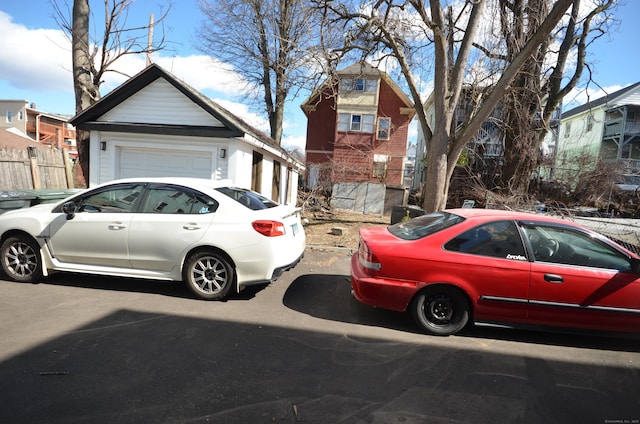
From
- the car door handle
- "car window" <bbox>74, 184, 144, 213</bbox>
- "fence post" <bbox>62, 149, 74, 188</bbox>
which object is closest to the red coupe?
the car door handle

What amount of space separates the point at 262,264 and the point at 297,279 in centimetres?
152

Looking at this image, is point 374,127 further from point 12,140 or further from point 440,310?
point 12,140

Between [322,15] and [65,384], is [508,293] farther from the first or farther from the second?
[322,15]

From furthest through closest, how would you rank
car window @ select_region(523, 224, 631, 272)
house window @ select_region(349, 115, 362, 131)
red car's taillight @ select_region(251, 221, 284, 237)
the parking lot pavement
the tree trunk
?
house window @ select_region(349, 115, 362, 131) → the tree trunk → red car's taillight @ select_region(251, 221, 284, 237) → car window @ select_region(523, 224, 631, 272) → the parking lot pavement

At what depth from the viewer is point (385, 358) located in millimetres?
3527

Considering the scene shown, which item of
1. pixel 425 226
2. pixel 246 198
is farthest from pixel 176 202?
pixel 425 226

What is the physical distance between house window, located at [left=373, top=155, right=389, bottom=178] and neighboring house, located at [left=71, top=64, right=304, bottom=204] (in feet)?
57.0

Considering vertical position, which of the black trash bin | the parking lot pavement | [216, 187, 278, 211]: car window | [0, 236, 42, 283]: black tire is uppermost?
[216, 187, 278, 211]: car window

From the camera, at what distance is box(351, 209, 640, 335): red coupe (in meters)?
3.89

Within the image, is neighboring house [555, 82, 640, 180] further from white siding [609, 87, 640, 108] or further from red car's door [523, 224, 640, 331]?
red car's door [523, 224, 640, 331]

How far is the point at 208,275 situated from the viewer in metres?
→ 4.76

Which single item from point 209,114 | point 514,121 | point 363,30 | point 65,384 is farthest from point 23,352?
point 514,121

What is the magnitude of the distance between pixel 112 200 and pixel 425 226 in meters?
4.22

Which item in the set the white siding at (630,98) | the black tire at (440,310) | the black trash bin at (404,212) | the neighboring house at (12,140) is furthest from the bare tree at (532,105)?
the neighboring house at (12,140)
